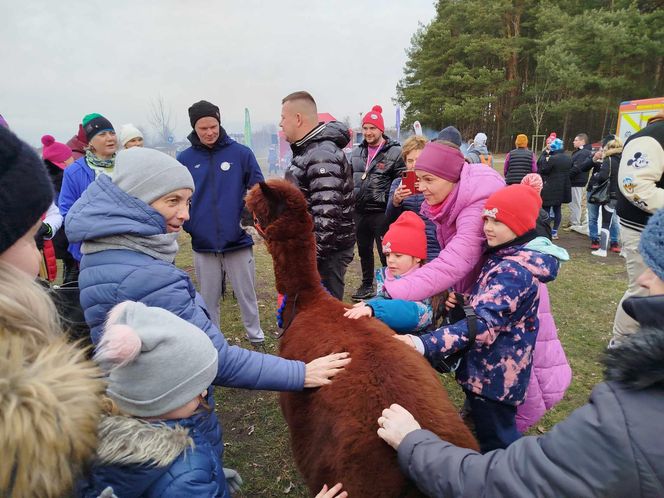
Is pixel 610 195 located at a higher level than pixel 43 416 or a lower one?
lower

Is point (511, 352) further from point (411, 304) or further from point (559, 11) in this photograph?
point (559, 11)

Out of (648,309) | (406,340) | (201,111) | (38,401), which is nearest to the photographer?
(38,401)

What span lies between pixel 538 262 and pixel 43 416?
2.01 meters

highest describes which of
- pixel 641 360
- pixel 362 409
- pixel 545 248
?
pixel 641 360

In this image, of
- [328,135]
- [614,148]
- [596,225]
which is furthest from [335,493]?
[596,225]

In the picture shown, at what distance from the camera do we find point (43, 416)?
712 mm

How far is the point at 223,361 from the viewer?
1585 millimetres

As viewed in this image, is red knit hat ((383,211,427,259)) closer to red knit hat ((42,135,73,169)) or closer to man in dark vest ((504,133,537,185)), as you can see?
red knit hat ((42,135,73,169))

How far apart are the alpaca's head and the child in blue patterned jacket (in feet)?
2.73

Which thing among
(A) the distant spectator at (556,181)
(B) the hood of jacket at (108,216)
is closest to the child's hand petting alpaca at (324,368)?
(B) the hood of jacket at (108,216)

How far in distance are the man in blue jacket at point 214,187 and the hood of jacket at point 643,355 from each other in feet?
10.3

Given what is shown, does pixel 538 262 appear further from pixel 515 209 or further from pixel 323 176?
pixel 323 176

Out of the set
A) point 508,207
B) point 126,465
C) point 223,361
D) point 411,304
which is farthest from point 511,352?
point 126,465

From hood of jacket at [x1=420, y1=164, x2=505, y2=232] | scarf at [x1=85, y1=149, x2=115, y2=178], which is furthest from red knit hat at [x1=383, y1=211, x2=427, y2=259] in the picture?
scarf at [x1=85, y1=149, x2=115, y2=178]
